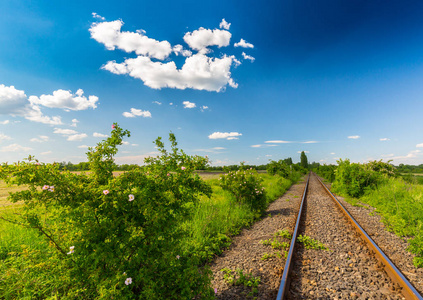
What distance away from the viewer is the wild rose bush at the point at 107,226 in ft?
7.55

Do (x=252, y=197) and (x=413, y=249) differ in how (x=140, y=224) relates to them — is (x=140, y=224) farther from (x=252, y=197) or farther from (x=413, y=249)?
(x=252, y=197)

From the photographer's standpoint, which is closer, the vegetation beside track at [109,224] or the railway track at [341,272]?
the vegetation beside track at [109,224]

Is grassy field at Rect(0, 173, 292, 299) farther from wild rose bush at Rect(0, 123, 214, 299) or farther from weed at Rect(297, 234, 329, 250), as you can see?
weed at Rect(297, 234, 329, 250)

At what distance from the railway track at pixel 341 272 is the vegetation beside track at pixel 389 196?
1.02m

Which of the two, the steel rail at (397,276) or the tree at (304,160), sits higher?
the tree at (304,160)

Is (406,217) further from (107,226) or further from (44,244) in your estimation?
(44,244)

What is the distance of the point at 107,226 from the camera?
236 centimetres

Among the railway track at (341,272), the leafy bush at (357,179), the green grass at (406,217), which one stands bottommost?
the railway track at (341,272)

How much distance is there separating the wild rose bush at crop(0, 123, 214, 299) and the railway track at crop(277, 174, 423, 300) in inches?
79.6

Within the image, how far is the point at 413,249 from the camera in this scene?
5062mm

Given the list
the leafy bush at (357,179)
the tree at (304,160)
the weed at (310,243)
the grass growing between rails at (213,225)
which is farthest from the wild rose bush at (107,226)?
the tree at (304,160)

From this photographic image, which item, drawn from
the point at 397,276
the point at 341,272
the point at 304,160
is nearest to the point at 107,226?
the point at 341,272

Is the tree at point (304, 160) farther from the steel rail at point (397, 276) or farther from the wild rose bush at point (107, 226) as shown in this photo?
the wild rose bush at point (107, 226)

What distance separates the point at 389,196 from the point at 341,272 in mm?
8284
